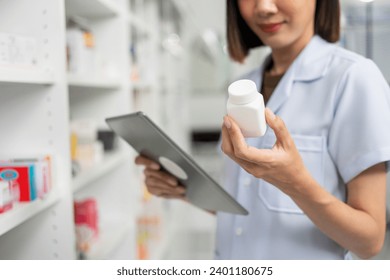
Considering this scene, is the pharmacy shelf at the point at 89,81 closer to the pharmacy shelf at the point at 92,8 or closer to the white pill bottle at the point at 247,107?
the pharmacy shelf at the point at 92,8

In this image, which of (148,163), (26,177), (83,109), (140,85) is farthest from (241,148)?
(140,85)

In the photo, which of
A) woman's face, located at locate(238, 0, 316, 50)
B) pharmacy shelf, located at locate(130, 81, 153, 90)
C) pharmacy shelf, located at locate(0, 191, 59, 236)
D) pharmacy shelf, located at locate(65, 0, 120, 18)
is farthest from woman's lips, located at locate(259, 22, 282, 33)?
pharmacy shelf, located at locate(130, 81, 153, 90)

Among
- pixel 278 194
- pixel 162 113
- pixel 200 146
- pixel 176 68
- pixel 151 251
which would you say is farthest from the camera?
pixel 200 146

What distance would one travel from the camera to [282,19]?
33.0 inches

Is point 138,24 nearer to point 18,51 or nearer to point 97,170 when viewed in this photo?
point 97,170

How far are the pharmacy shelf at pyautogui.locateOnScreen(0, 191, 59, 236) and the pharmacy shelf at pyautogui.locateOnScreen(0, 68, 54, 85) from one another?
0.28 metres

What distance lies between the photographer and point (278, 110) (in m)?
0.93

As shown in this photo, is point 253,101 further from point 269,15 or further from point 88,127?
point 88,127

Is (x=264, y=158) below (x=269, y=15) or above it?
below

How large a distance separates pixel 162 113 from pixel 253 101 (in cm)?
252

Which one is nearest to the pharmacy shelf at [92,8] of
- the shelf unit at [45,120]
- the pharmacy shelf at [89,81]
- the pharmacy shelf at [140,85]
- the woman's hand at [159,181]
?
the shelf unit at [45,120]

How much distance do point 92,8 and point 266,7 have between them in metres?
0.99

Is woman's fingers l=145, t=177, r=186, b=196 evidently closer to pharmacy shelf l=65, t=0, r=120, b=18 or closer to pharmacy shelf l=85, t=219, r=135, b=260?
pharmacy shelf l=85, t=219, r=135, b=260

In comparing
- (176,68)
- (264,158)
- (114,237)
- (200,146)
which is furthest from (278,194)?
(200,146)
